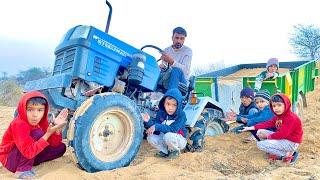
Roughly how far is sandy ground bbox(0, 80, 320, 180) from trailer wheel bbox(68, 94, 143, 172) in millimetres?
166

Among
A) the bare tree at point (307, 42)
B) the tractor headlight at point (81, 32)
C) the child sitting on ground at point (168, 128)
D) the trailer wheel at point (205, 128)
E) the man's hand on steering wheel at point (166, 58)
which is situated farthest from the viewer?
the bare tree at point (307, 42)

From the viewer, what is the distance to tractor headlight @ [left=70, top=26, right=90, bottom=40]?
4.66 metres

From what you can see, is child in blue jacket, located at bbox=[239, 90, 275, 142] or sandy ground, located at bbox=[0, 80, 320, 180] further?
child in blue jacket, located at bbox=[239, 90, 275, 142]

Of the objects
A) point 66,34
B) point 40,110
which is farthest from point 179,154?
point 66,34

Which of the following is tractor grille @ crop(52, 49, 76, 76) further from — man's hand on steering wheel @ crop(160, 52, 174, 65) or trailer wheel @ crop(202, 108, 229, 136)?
trailer wheel @ crop(202, 108, 229, 136)

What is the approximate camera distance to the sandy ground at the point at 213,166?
4.02m

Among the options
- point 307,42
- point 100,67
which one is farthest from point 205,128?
point 307,42

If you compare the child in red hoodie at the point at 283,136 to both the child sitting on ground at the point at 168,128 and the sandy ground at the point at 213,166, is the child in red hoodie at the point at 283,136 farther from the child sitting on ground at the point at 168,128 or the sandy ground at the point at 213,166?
the child sitting on ground at the point at 168,128

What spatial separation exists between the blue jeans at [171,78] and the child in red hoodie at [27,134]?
1.73m

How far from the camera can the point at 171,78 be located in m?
5.63

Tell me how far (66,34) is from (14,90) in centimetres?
1613

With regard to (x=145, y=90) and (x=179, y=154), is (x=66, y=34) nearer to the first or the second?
(x=145, y=90)

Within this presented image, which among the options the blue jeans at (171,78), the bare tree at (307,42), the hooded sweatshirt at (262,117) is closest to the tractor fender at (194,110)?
the blue jeans at (171,78)

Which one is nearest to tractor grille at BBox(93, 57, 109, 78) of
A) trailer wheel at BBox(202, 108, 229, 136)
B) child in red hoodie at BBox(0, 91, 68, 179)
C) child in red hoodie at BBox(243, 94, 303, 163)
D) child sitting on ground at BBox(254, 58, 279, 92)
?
child in red hoodie at BBox(0, 91, 68, 179)
